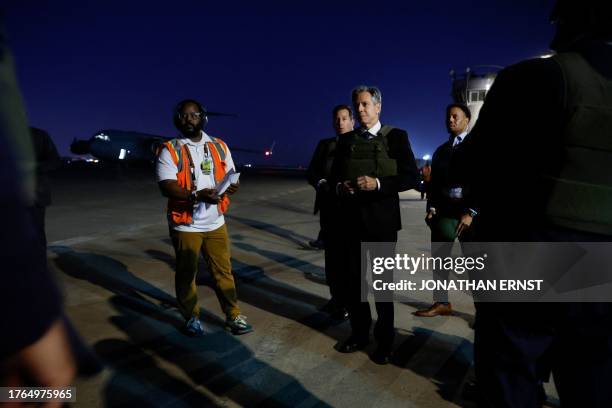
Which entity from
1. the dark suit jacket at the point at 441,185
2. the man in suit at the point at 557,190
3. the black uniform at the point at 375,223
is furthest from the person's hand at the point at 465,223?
the man in suit at the point at 557,190

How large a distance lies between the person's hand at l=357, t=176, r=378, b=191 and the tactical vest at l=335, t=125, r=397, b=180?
142mm

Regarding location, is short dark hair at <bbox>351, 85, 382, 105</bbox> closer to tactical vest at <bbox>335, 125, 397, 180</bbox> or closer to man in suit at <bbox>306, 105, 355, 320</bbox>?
tactical vest at <bbox>335, 125, 397, 180</bbox>

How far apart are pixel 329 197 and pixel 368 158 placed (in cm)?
112

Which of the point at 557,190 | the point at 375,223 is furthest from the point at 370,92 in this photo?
the point at 557,190

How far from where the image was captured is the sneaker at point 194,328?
3496mm

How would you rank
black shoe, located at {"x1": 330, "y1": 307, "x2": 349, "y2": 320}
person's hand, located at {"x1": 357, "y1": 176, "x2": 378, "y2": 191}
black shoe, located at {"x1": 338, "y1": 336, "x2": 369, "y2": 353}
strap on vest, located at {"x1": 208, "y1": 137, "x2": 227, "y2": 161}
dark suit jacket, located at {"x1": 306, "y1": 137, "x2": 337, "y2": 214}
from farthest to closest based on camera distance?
dark suit jacket, located at {"x1": 306, "y1": 137, "x2": 337, "y2": 214}, black shoe, located at {"x1": 330, "y1": 307, "x2": 349, "y2": 320}, strap on vest, located at {"x1": 208, "y1": 137, "x2": 227, "y2": 161}, black shoe, located at {"x1": 338, "y1": 336, "x2": 369, "y2": 353}, person's hand, located at {"x1": 357, "y1": 176, "x2": 378, "y2": 191}

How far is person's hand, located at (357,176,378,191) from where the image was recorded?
293cm

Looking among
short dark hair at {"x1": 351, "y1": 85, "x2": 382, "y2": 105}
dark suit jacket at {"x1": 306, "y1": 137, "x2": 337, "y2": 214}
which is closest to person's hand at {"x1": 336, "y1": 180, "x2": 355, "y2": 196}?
short dark hair at {"x1": 351, "y1": 85, "x2": 382, "y2": 105}

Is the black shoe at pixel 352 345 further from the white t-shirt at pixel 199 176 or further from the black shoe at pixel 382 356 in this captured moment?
the white t-shirt at pixel 199 176

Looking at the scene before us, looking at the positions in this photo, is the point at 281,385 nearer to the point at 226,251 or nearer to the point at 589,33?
the point at 226,251

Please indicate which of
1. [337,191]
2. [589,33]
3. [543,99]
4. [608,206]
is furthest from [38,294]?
[337,191]

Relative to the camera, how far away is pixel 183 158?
132 inches

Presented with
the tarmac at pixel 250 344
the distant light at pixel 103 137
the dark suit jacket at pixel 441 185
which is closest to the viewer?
the tarmac at pixel 250 344

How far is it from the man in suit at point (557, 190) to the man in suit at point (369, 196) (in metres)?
1.52
